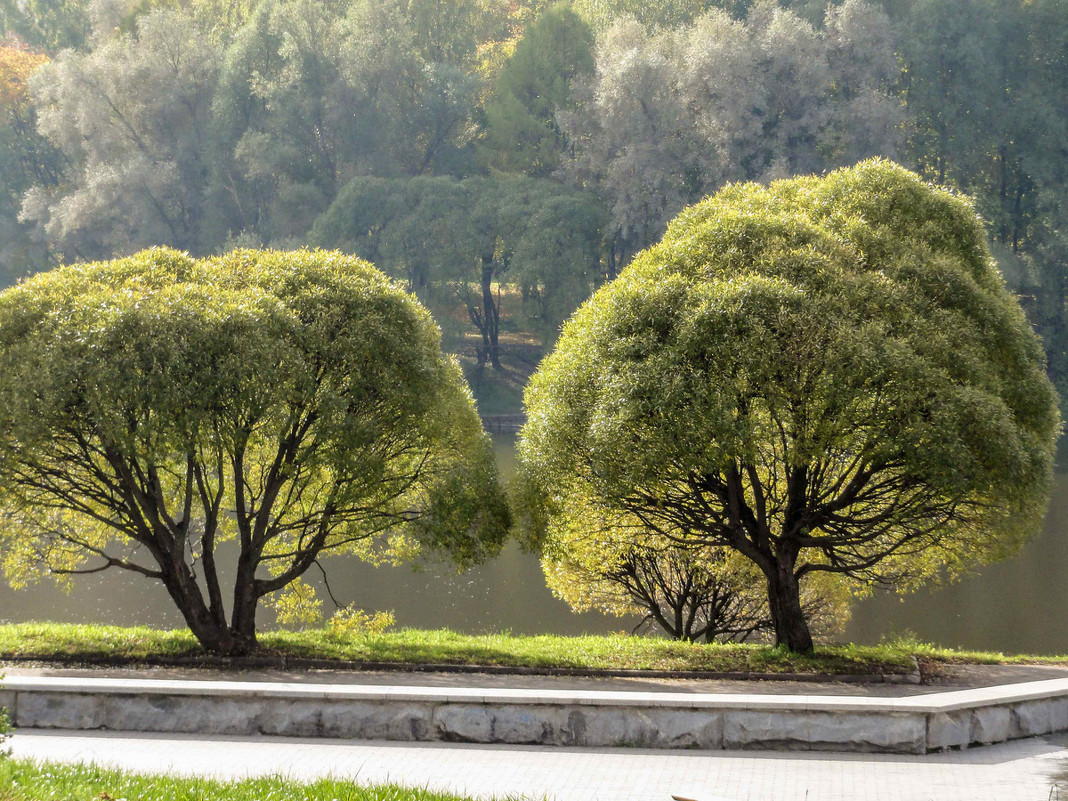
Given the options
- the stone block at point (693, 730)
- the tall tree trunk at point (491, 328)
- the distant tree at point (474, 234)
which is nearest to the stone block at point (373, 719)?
the stone block at point (693, 730)

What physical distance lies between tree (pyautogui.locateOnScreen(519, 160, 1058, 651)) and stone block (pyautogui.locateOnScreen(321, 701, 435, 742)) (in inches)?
221

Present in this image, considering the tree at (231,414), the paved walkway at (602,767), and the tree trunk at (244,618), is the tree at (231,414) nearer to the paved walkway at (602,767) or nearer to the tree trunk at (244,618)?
the tree trunk at (244,618)

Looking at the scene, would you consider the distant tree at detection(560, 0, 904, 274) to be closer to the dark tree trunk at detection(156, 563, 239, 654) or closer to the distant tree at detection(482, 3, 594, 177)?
the distant tree at detection(482, 3, 594, 177)

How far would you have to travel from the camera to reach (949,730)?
9.30m

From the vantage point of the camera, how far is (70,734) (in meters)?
9.98

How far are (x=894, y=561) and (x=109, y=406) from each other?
477 inches

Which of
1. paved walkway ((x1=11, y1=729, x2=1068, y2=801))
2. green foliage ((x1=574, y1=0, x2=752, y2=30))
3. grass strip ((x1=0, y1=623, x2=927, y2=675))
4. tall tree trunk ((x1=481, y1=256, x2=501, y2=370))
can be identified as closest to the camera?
paved walkway ((x1=11, y1=729, x2=1068, y2=801))

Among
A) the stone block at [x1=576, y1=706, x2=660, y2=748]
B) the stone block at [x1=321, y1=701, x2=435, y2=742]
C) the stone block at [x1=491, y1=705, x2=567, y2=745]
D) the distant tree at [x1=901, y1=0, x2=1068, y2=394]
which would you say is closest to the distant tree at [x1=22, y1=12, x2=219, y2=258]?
the distant tree at [x1=901, y1=0, x2=1068, y2=394]

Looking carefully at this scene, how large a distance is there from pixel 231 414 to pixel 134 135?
2111 inches

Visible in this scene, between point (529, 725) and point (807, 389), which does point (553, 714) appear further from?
point (807, 389)

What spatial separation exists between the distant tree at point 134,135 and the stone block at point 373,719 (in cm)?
5578

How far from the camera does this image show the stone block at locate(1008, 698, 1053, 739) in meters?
9.77

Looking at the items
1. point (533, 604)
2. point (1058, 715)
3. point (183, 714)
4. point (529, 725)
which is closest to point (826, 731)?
point (1058, 715)

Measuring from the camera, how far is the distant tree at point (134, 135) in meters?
60.4
